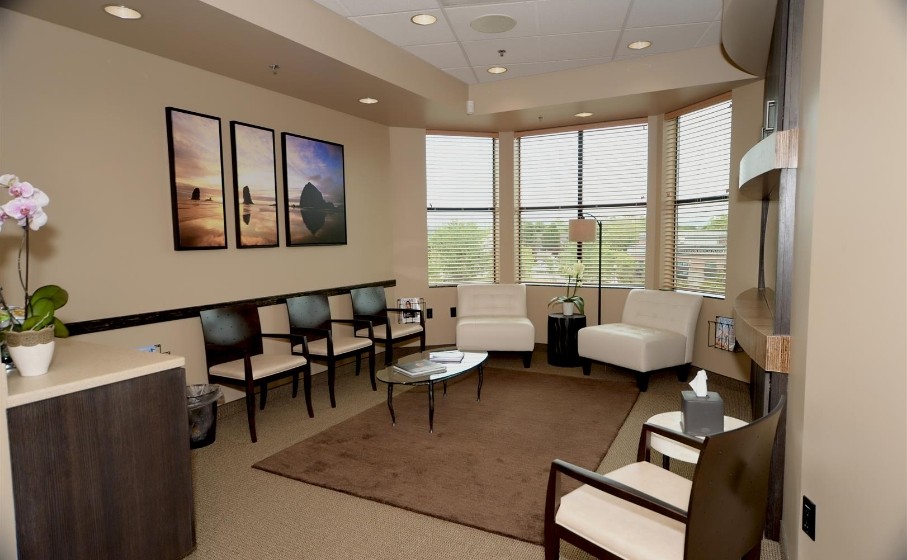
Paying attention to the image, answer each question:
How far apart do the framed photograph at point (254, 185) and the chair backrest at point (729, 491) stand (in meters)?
3.94

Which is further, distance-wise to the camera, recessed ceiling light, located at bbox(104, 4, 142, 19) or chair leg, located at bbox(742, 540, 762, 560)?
recessed ceiling light, located at bbox(104, 4, 142, 19)

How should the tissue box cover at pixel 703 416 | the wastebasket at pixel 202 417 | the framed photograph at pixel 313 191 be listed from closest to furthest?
the tissue box cover at pixel 703 416 < the wastebasket at pixel 202 417 < the framed photograph at pixel 313 191

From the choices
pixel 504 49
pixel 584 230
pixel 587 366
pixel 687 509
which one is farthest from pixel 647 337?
pixel 687 509

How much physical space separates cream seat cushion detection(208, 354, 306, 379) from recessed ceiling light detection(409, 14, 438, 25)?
2.72 meters

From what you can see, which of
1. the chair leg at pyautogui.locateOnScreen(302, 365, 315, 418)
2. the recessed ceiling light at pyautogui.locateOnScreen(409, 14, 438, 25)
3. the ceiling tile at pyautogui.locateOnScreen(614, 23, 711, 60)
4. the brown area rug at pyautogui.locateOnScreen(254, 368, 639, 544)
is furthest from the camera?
the ceiling tile at pyautogui.locateOnScreen(614, 23, 711, 60)

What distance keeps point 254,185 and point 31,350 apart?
2.79 metres

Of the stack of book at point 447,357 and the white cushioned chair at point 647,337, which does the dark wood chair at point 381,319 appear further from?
the white cushioned chair at point 647,337

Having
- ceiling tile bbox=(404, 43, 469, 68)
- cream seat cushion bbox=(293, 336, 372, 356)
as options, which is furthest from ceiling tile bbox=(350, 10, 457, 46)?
cream seat cushion bbox=(293, 336, 372, 356)

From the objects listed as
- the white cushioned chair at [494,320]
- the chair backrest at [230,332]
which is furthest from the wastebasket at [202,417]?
the white cushioned chair at [494,320]

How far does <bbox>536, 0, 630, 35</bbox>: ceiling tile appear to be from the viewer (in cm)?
365

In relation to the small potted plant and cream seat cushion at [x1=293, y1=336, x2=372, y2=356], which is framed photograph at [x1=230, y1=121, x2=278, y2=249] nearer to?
cream seat cushion at [x1=293, y1=336, x2=372, y2=356]

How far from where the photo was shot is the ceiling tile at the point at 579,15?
3646 mm

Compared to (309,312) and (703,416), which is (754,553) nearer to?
(703,416)

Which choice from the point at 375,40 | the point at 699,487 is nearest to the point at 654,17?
the point at 375,40
